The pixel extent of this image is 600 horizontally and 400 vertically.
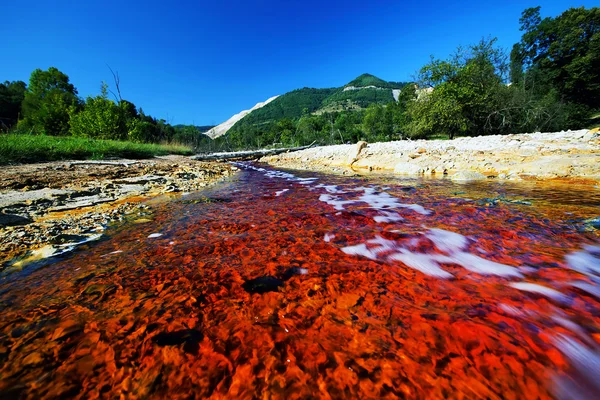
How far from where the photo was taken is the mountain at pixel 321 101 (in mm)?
137375

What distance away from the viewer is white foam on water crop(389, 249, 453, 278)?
2.03m

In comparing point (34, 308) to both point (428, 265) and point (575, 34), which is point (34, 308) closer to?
point (428, 265)

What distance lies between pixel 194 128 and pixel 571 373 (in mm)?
72208

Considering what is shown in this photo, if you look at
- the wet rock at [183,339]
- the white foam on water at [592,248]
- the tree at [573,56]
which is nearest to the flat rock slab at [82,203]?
the wet rock at [183,339]

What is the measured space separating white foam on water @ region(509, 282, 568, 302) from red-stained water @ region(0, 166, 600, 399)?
0.4 inches

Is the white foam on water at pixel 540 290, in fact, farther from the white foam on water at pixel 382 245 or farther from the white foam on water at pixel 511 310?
the white foam on water at pixel 382 245

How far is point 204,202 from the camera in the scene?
4750mm

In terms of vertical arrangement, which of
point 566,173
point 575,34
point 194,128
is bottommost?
point 566,173

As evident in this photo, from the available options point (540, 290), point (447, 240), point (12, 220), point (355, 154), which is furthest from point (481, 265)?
→ point (355, 154)

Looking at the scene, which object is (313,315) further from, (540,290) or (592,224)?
(592,224)

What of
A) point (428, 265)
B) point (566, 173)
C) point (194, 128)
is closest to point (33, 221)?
point (428, 265)

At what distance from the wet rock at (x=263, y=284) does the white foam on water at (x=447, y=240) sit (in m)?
1.79

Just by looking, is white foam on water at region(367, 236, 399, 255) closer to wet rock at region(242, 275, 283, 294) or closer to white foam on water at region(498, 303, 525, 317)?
white foam on water at region(498, 303, 525, 317)

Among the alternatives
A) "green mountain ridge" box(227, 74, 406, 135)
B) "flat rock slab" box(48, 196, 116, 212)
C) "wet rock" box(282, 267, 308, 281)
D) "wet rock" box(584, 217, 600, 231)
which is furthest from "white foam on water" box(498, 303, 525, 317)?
"green mountain ridge" box(227, 74, 406, 135)
